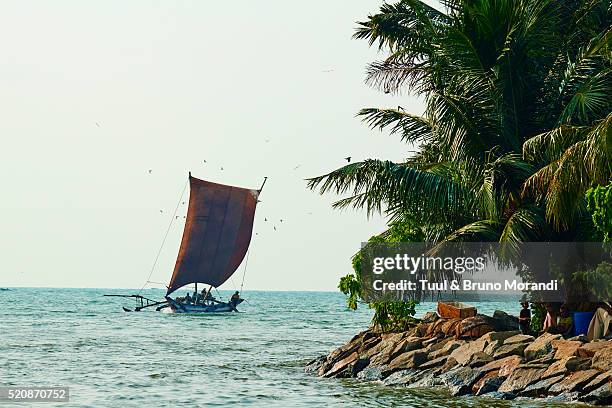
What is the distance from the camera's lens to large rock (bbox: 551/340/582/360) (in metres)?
23.0

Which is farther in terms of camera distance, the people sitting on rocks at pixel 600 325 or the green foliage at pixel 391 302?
the green foliage at pixel 391 302

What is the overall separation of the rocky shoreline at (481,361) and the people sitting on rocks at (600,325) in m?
0.67

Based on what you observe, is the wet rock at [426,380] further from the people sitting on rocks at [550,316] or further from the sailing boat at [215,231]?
the sailing boat at [215,231]

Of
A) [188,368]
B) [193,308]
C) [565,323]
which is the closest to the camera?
[565,323]

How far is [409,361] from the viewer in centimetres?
2742

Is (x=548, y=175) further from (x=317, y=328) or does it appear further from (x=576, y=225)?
(x=317, y=328)

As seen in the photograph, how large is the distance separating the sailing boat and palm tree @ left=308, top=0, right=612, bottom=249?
52.7 m

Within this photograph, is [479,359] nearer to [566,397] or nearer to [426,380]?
[426,380]

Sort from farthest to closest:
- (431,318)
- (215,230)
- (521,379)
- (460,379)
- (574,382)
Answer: (215,230)
(431,318)
(460,379)
(521,379)
(574,382)

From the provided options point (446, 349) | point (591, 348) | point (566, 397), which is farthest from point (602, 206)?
point (446, 349)

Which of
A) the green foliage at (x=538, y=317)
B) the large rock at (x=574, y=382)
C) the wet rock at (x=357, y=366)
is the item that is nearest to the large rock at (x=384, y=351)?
the wet rock at (x=357, y=366)

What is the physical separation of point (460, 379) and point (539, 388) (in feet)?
9.64

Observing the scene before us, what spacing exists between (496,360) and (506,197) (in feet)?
13.8

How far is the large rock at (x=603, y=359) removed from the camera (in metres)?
21.7
